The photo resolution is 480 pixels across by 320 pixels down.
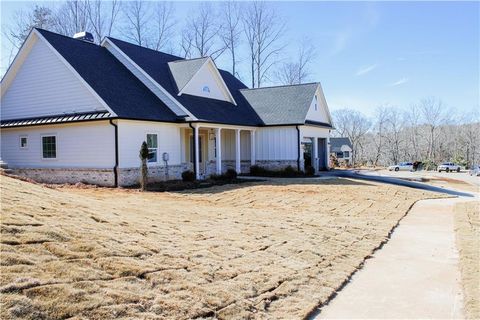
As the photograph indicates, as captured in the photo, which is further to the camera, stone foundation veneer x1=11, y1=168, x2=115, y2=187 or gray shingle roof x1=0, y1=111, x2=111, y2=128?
stone foundation veneer x1=11, y1=168, x2=115, y2=187

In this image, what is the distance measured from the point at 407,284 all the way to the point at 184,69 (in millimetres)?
18942

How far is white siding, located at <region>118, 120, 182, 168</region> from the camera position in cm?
1709

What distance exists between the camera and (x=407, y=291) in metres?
5.80

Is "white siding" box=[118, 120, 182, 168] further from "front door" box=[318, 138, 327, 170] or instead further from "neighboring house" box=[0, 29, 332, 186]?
"front door" box=[318, 138, 327, 170]

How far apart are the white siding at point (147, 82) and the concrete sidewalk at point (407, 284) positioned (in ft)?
43.3

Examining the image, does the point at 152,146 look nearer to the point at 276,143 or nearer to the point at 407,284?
the point at 276,143

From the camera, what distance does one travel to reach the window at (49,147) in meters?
18.8

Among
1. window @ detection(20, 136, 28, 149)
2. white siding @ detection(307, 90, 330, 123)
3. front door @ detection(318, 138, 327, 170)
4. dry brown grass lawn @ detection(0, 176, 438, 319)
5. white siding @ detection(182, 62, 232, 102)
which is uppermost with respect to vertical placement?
white siding @ detection(182, 62, 232, 102)

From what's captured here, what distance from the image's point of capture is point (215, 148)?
24.3m

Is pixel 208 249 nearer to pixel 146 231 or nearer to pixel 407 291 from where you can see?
pixel 146 231

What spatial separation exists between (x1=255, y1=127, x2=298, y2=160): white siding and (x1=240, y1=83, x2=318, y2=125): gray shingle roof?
591mm

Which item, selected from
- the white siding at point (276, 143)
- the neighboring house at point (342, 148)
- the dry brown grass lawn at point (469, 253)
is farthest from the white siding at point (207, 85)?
the neighboring house at point (342, 148)

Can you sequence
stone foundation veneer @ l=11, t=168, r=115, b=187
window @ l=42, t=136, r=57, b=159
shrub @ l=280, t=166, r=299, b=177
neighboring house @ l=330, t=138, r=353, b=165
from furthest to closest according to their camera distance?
neighboring house @ l=330, t=138, r=353, b=165 → shrub @ l=280, t=166, r=299, b=177 → window @ l=42, t=136, r=57, b=159 → stone foundation veneer @ l=11, t=168, r=115, b=187

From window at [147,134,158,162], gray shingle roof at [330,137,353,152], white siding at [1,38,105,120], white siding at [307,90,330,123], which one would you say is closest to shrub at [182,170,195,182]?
window at [147,134,158,162]
